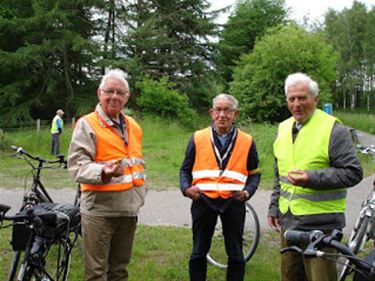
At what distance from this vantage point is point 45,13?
99.5 ft

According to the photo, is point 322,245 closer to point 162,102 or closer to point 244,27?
point 162,102

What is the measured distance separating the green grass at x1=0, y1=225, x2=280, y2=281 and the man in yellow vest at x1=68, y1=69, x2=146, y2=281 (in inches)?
61.6

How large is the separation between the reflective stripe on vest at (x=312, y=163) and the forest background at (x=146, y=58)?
22.7 metres

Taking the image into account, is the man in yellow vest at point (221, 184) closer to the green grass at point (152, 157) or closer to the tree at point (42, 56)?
the green grass at point (152, 157)

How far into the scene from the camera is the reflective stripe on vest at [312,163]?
3.05m

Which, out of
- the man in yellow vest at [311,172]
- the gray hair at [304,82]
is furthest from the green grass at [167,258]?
the gray hair at [304,82]

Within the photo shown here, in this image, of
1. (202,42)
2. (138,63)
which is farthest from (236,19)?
(138,63)

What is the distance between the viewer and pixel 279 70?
26141 mm

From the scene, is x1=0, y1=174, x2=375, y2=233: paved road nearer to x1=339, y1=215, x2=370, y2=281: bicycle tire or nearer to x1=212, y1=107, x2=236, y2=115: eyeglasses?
x1=339, y1=215, x2=370, y2=281: bicycle tire

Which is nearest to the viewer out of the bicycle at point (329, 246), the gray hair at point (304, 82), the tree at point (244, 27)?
the bicycle at point (329, 246)

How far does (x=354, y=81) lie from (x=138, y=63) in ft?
100

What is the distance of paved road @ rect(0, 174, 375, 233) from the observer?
7.45 m

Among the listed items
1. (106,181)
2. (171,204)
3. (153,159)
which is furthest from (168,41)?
(106,181)

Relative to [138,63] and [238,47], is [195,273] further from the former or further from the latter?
[238,47]
